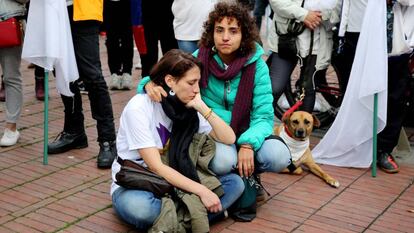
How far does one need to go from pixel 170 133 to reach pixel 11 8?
5.98 ft

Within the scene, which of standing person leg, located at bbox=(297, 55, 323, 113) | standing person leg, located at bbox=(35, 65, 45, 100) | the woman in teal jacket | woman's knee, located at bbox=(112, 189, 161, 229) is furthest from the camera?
standing person leg, located at bbox=(35, 65, 45, 100)

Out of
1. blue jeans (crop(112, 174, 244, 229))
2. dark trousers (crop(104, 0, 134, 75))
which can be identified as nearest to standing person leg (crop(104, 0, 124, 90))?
dark trousers (crop(104, 0, 134, 75))

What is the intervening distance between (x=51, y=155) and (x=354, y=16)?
255 centimetres

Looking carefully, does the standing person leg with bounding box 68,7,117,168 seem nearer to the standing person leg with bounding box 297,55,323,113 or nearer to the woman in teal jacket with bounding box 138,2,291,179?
the woman in teal jacket with bounding box 138,2,291,179

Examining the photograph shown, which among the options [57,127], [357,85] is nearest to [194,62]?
[357,85]

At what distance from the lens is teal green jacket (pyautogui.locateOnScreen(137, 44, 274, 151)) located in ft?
14.1

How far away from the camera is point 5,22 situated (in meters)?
5.07

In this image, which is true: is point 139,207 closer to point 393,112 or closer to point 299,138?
point 299,138

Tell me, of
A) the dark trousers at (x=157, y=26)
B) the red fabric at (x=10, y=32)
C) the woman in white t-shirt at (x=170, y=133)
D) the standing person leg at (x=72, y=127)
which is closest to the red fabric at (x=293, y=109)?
the woman in white t-shirt at (x=170, y=133)

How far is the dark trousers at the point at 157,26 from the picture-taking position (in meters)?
6.33

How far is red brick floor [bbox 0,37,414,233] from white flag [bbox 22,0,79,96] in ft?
2.26

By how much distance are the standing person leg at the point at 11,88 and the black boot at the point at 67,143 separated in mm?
374

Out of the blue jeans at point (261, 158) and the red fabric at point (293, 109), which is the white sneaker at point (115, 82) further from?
the blue jeans at point (261, 158)

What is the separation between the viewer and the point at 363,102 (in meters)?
5.07
